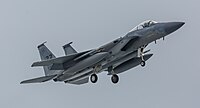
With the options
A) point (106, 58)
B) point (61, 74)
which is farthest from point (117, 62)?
point (61, 74)

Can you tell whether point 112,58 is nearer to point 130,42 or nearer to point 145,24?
point 130,42

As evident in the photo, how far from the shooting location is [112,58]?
41.3 meters

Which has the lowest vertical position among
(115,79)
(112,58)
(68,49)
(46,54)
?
(115,79)

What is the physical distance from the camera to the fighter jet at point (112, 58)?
40344 millimetres

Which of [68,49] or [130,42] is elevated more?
[68,49]

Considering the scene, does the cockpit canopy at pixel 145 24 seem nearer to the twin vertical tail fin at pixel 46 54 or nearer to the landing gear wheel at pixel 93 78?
the landing gear wheel at pixel 93 78

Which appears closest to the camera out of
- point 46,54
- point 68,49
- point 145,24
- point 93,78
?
point 145,24

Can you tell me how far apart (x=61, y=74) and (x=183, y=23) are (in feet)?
27.5

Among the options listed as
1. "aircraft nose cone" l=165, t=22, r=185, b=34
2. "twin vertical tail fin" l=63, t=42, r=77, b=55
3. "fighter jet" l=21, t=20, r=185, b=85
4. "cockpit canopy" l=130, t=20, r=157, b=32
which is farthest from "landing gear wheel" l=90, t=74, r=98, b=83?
"aircraft nose cone" l=165, t=22, r=185, b=34

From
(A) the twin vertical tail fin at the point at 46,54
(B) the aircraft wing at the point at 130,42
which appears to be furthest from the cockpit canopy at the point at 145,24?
(A) the twin vertical tail fin at the point at 46,54

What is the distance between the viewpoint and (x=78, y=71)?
139 feet

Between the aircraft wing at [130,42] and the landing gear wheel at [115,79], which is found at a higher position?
the aircraft wing at [130,42]

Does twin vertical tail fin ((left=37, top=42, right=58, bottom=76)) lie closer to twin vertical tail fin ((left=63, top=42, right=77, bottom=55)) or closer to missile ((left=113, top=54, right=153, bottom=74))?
twin vertical tail fin ((left=63, top=42, right=77, bottom=55))

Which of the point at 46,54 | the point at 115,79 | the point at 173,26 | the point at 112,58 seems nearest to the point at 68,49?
the point at 46,54
